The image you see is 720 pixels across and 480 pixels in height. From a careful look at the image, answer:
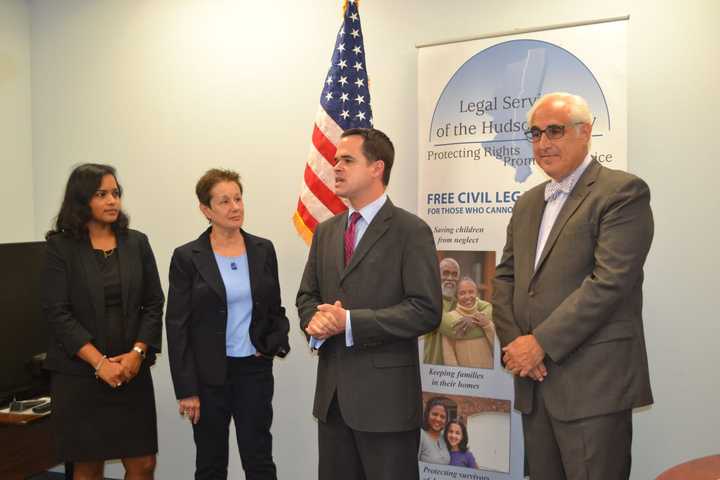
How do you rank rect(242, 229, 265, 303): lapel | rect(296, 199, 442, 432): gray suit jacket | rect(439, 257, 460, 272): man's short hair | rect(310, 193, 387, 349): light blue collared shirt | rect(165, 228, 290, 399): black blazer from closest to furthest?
rect(296, 199, 442, 432): gray suit jacket, rect(310, 193, 387, 349): light blue collared shirt, rect(165, 228, 290, 399): black blazer, rect(242, 229, 265, 303): lapel, rect(439, 257, 460, 272): man's short hair

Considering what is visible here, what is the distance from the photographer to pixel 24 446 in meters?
3.22

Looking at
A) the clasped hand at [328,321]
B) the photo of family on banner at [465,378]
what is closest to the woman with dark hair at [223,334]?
the clasped hand at [328,321]

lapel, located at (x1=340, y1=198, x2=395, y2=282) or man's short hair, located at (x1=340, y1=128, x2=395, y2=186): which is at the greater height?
man's short hair, located at (x1=340, y1=128, x2=395, y2=186)

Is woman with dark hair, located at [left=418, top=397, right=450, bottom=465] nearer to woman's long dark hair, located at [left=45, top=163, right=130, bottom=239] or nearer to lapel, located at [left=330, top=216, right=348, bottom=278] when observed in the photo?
lapel, located at [left=330, top=216, right=348, bottom=278]

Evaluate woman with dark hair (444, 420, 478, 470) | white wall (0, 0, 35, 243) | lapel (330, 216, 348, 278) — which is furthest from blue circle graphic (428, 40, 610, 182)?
white wall (0, 0, 35, 243)

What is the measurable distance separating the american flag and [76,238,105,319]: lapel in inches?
40.1

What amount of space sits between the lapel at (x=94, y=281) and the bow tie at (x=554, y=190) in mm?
1973

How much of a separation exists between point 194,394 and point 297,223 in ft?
3.41

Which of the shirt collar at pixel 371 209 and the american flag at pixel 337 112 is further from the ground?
the american flag at pixel 337 112

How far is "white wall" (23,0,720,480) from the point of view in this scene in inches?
116

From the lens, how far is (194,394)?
270 cm

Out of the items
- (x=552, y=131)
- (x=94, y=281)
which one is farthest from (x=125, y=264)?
(x=552, y=131)

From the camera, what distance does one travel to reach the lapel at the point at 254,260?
9.23 ft

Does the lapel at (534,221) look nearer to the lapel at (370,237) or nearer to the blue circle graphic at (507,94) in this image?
the lapel at (370,237)
